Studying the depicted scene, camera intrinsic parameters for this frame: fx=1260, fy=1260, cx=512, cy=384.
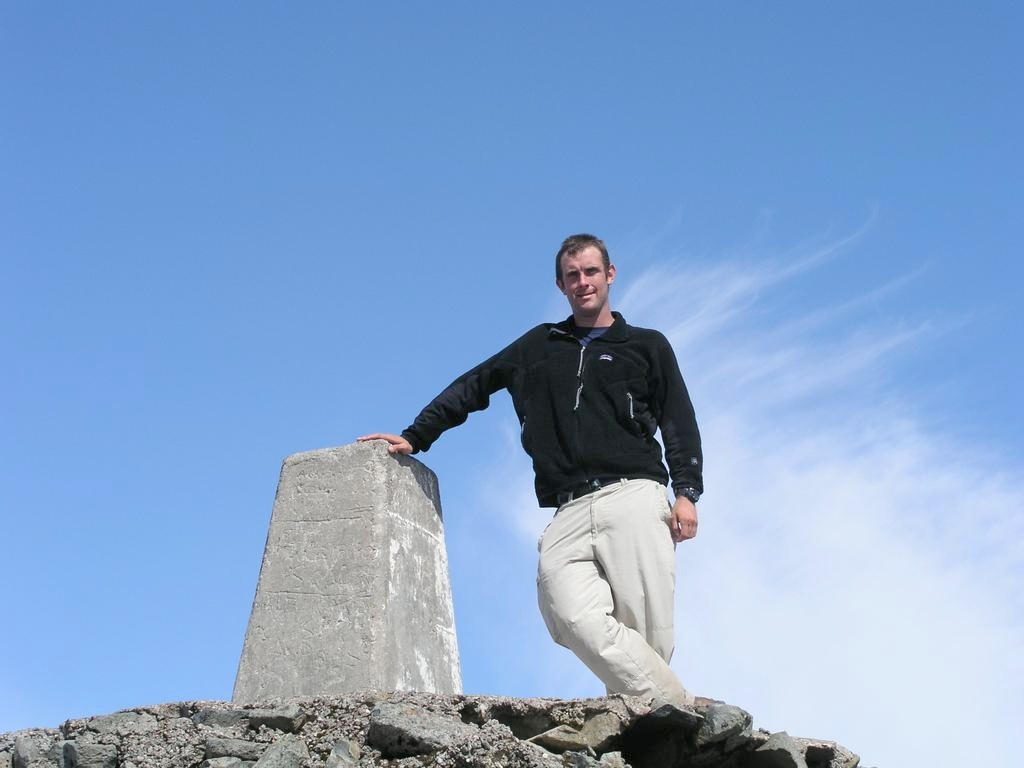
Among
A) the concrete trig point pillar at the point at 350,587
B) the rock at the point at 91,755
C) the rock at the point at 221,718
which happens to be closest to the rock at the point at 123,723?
the rock at the point at 91,755

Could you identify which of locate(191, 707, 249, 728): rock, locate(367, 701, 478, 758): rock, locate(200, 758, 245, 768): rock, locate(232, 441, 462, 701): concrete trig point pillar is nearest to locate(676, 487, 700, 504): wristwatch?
locate(232, 441, 462, 701): concrete trig point pillar

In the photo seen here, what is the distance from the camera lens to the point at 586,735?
5832mm

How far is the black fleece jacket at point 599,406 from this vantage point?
265 inches

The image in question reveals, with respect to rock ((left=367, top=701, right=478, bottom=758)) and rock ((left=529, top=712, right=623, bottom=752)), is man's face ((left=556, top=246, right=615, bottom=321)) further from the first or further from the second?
rock ((left=367, top=701, right=478, bottom=758))

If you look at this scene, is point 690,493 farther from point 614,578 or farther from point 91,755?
point 91,755

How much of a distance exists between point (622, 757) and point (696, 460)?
1658 millimetres

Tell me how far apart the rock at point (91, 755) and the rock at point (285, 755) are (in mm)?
812

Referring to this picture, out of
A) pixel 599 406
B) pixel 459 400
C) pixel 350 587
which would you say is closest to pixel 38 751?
pixel 350 587

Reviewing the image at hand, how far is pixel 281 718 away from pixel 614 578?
1.80 meters

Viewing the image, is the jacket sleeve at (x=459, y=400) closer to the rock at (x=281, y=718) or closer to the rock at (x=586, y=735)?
the rock at (x=281, y=718)

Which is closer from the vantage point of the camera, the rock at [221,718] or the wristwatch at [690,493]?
the rock at [221,718]

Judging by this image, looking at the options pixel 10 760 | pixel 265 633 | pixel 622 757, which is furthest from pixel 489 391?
pixel 10 760

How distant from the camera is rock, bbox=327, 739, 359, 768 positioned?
545cm

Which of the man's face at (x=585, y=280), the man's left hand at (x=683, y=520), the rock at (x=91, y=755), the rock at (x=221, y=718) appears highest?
the man's face at (x=585, y=280)
